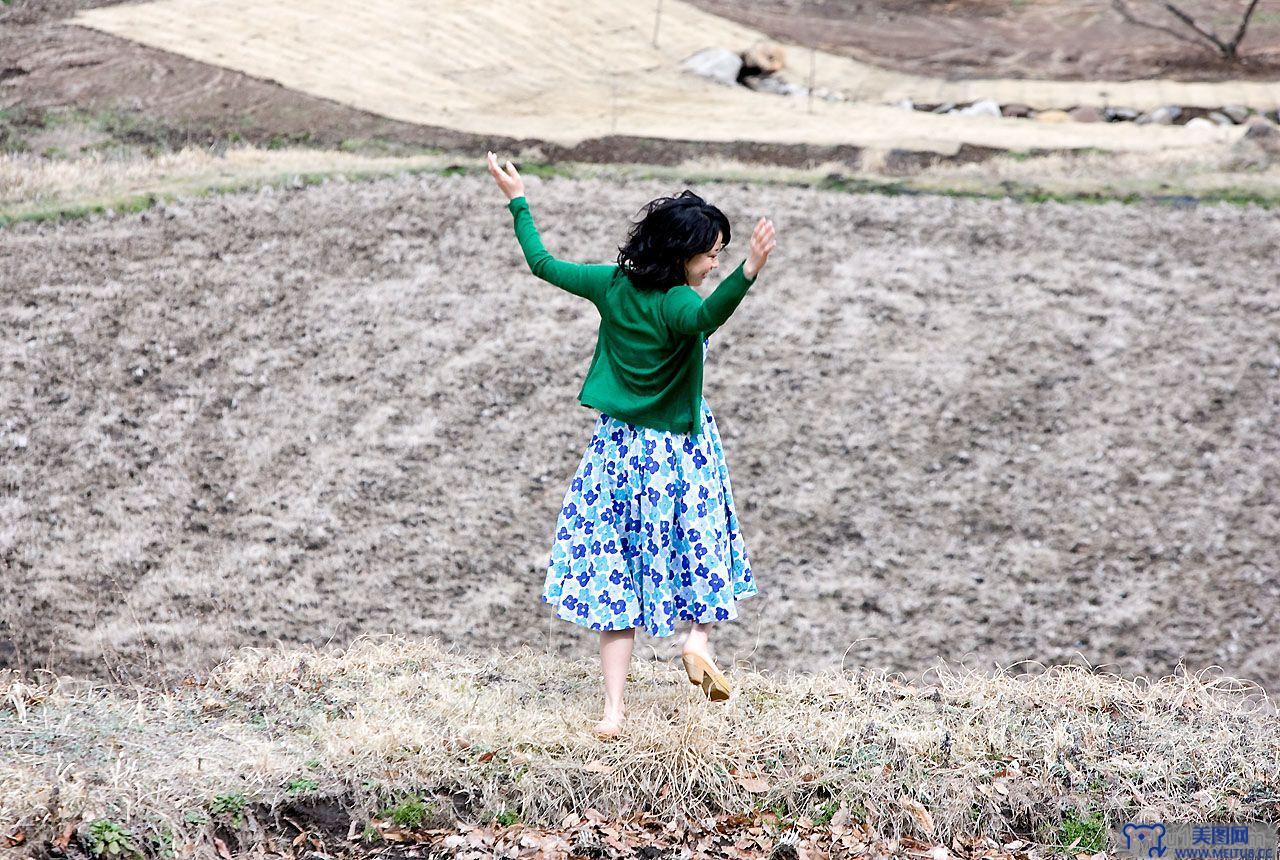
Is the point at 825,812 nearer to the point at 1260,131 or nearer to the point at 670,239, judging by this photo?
the point at 670,239

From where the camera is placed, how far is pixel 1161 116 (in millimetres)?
14664

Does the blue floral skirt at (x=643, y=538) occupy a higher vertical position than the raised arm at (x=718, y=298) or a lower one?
lower

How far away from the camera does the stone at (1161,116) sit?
14.6m

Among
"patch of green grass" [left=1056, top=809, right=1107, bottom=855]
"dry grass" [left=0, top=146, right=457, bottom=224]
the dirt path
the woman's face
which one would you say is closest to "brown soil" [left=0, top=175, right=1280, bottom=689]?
"dry grass" [left=0, top=146, right=457, bottom=224]

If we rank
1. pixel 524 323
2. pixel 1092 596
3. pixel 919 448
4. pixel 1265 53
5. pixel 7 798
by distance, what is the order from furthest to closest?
1. pixel 1265 53
2. pixel 524 323
3. pixel 919 448
4. pixel 1092 596
5. pixel 7 798

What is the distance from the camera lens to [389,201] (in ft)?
38.0

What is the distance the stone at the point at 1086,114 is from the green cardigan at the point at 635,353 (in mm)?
12011

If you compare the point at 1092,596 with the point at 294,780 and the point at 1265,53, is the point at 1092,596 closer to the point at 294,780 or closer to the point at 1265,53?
the point at 294,780

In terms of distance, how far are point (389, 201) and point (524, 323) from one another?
241cm

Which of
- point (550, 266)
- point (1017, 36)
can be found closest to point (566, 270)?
point (550, 266)

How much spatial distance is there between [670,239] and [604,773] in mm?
1637

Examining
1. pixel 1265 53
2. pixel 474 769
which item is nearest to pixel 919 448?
pixel 474 769

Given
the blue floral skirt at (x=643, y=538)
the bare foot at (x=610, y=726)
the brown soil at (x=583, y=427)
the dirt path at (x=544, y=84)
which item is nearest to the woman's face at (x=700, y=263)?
the blue floral skirt at (x=643, y=538)

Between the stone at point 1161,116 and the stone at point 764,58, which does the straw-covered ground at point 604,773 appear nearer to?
the stone at point 1161,116
